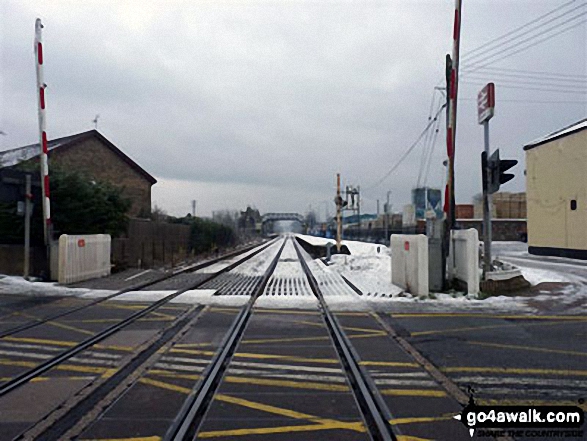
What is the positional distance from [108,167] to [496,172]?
35.4m

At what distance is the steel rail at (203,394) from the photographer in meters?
4.37

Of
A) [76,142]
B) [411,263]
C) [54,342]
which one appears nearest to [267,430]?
[54,342]

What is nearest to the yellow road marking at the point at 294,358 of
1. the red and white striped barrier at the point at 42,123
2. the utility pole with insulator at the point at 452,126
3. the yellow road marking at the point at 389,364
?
the yellow road marking at the point at 389,364

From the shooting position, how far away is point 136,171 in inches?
1826

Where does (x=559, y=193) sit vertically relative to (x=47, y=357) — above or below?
above

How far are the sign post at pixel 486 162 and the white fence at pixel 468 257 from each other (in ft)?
2.84

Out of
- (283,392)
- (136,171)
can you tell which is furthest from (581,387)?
(136,171)

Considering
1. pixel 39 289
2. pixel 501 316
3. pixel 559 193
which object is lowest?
pixel 501 316

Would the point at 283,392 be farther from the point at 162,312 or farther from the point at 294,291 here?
the point at 294,291

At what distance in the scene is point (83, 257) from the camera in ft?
55.6

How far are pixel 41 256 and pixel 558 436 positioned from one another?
1742 centimetres

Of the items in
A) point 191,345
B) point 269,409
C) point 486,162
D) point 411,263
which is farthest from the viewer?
point 486,162

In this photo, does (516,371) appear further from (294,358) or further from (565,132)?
(565,132)

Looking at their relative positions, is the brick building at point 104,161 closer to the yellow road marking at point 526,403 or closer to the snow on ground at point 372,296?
the snow on ground at point 372,296
